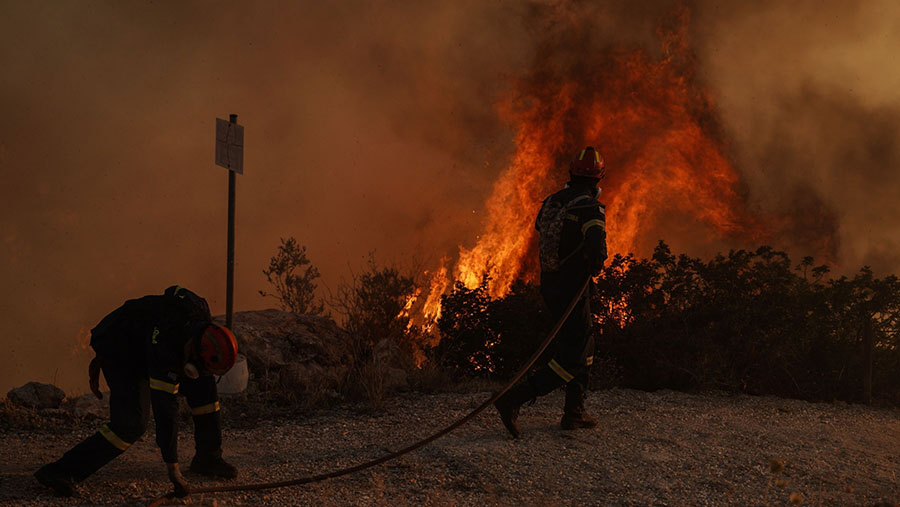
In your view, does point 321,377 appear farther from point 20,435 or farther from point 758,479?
point 758,479

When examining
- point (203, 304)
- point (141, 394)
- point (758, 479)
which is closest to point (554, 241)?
point (758, 479)

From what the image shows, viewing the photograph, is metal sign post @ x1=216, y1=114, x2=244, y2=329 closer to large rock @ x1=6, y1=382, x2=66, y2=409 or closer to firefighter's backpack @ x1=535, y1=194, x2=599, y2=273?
large rock @ x1=6, y1=382, x2=66, y2=409

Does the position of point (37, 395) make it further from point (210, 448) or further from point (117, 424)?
point (117, 424)

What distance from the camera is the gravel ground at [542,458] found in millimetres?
5016

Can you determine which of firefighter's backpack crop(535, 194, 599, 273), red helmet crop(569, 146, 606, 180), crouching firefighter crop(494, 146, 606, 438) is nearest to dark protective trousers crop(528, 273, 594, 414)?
crouching firefighter crop(494, 146, 606, 438)

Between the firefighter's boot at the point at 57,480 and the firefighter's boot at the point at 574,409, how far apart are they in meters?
3.70

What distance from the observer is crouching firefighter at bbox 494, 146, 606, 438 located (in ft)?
20.0

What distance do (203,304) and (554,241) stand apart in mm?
2803

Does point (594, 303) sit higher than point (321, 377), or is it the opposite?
point (594, 303)

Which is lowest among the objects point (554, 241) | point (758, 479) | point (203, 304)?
point (758, 479)

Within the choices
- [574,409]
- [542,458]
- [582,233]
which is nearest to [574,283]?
[582,233]

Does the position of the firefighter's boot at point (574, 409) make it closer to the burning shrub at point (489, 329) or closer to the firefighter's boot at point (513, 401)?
the firefighter's boot at point (513, 401)

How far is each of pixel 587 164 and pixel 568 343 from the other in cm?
144

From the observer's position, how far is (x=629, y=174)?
1158cm
